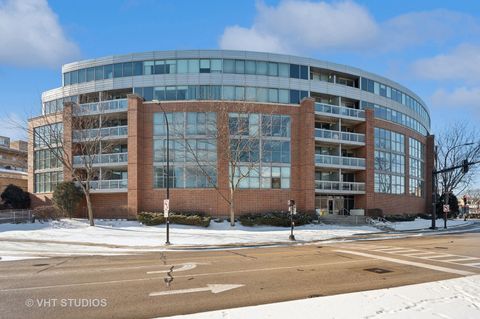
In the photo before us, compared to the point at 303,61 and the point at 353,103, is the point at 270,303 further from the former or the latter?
the point at 353,103

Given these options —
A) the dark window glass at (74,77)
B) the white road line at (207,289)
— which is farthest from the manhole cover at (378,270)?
the dark window glass at (74,77)

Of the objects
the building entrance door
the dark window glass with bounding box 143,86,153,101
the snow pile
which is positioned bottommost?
the snow pile

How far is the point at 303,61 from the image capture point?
43.0m

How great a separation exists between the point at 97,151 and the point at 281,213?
801 inches

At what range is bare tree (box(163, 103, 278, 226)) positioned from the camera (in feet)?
124

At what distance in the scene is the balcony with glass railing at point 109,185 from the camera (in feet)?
128

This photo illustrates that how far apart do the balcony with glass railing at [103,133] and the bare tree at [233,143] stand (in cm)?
545

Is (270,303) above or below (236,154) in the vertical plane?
below

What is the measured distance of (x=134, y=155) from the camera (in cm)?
3844

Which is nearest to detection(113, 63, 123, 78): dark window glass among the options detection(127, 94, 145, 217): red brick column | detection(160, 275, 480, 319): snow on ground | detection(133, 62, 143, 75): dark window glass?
detection(133, 62, 143, 75): dark window glass

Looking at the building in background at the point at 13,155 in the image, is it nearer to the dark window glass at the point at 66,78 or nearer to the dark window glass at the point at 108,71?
the dark window glass at the point at 66,78

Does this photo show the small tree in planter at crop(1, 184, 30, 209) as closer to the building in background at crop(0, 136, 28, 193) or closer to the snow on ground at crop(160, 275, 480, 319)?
the building in background at crop(0, 136, 28, 193)

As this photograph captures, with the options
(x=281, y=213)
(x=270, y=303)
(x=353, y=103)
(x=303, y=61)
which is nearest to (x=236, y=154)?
(x=281, y=213)

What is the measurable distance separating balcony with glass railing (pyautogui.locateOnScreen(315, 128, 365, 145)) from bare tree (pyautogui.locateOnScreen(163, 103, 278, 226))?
627 centimetres
